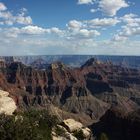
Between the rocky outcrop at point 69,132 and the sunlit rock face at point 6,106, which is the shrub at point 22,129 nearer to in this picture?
the rocky outcrop at point 69,132

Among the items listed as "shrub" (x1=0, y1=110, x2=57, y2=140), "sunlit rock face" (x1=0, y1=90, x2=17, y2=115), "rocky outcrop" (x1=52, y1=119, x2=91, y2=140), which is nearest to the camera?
"shrub" (x1=0, y1=110, x2=57, y2=140)

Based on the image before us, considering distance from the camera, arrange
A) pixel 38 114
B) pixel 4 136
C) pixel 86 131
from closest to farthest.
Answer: pixel 4 136 < pixel 38 114 < pixel 86 131

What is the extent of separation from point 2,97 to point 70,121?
2379 centimetres

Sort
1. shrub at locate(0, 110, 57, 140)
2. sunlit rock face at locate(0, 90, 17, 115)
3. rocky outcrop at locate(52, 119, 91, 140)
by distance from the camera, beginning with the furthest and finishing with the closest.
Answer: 1. sunlit rock face at locate(0, 90, 17, 115)
2. rocky outcrop at locate(52, 119, 91, 140)
3. shrub at locate(0, 110, 57, 140)

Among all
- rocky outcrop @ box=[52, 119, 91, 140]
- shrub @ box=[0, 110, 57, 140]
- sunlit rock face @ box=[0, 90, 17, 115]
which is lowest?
rocky outcrop @ box=[52, 119, 91, 140]

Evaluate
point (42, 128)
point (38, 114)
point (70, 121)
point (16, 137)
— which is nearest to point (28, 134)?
point (16, 137)

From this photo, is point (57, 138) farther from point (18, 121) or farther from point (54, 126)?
point (18, 121)

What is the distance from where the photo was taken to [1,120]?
9300 cm

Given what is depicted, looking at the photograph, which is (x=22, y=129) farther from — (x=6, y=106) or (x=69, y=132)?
(x=69, y=132)

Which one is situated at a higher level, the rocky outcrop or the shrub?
A: the shrub

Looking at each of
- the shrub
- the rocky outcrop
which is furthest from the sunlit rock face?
the rocky outcrop

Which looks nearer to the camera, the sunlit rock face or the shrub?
the shrub

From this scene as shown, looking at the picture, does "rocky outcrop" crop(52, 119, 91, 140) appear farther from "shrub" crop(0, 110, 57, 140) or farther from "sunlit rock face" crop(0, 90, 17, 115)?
"sunlit rock face" crop(0, 90, 17, 115)

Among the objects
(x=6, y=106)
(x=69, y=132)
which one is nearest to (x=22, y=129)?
(x=6, y=106)
